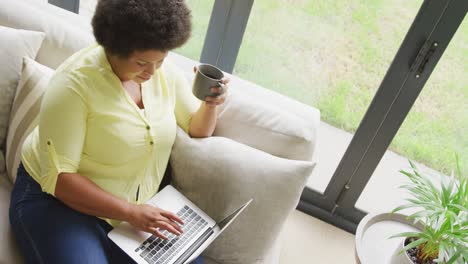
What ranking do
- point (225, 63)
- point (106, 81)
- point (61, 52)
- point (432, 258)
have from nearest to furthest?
point (106, 81), point (432, 258), point (61, 52), point (225, 63)

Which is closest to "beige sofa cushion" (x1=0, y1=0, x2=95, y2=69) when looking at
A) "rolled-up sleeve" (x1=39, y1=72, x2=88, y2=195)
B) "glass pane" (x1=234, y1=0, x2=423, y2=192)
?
"rolled-up sleeve" (x1=39, y1=72, x2=88, y2=195)

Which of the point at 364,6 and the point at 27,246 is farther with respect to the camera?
the point at 364,6

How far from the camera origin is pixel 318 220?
2.23 m

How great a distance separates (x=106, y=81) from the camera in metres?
1.14

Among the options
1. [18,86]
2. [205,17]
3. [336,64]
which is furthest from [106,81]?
[336,64]

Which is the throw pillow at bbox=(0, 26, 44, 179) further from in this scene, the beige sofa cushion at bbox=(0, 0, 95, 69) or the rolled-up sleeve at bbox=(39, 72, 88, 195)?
the rolled-up sleeve at bbox=(39, 72, 88, 195)

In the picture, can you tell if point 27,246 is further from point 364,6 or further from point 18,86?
point 364,6

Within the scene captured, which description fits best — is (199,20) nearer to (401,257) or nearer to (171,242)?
(171,242)

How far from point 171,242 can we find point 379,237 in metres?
0.81

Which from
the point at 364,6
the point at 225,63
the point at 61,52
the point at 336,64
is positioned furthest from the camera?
the point at 225,63

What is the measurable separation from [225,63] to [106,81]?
3.08ft

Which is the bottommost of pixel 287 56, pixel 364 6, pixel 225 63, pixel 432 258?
pixel 432 258

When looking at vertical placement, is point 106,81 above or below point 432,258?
above

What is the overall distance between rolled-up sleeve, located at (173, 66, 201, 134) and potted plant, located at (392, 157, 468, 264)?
82cm
